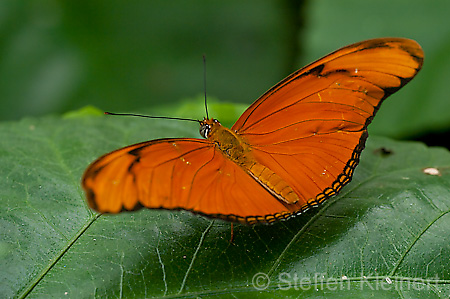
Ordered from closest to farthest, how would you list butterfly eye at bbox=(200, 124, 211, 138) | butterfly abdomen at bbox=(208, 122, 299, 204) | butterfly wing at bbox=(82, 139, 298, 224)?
1. butterfly wing at bbox=(82, 139, 298, 224)
2. butterfly abdomen at bbox=(208, 122, 299, 204)
3. butterfly eye at bbox=(200, 124, 211, 138)

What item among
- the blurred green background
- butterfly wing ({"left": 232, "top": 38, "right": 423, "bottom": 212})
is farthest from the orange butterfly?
the blurred green background

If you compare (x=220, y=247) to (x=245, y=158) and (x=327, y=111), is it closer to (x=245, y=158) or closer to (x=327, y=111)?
(x=245, y=158)

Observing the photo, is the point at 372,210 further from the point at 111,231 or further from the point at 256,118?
the point at 111,231

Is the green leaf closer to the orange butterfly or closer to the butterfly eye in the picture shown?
the orange butterfly

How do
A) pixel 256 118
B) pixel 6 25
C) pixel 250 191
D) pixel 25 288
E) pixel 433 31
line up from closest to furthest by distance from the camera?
pixel 25 288, pixel 250 191, pixel 256 118, pixel 433 31, pixel 6 25

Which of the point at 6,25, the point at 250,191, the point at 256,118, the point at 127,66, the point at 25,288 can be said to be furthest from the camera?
the point at 127,66

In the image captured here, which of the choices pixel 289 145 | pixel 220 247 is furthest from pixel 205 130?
pixel 220 247

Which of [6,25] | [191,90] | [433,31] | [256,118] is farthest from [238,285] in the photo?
[6,25]

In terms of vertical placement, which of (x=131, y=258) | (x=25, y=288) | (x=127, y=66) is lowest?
(x=25, y=288)
